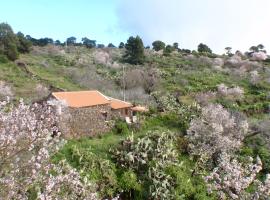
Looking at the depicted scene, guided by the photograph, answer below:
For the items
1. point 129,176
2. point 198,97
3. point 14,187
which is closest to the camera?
point 14,187

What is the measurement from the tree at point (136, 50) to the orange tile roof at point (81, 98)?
38.2 m

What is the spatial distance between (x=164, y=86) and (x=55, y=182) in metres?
51.5

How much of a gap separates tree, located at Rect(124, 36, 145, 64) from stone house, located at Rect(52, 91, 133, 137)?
37.5 metres

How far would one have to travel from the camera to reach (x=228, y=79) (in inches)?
2899

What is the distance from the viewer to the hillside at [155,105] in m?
33.4

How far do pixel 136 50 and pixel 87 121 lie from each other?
4402 cm

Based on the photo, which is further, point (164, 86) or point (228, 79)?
point (228, 79)

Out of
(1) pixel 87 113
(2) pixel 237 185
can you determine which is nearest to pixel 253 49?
(1) pixel 87 113

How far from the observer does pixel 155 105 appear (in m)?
50.5

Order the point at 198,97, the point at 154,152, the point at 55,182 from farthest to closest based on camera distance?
the point at 198,97 < the point at 154,152 < the point at 55,182

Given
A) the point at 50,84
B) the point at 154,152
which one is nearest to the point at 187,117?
the point at 154,152

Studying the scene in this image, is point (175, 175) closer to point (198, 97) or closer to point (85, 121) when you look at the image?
point (85, 121)

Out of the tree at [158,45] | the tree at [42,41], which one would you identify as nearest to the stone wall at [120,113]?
the tree at [42,41]

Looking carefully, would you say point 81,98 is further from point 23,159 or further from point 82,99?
point 23,159
